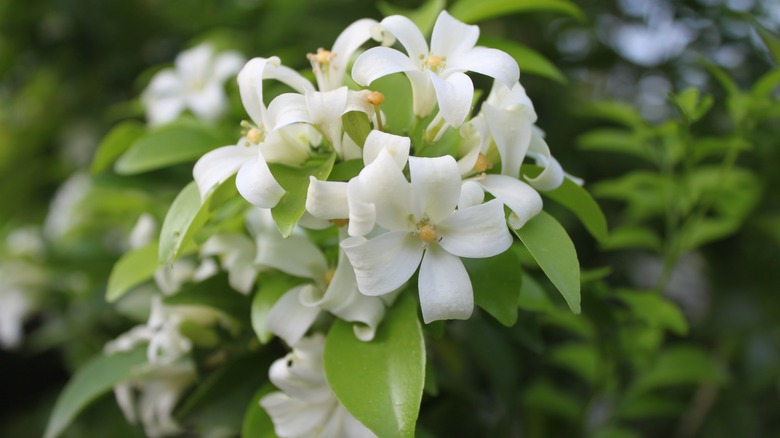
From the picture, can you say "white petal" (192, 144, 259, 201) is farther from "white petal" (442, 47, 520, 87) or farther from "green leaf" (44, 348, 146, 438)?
"green leaf" (44, 348, 146, 438)

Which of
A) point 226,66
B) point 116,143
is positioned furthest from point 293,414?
point 226,66

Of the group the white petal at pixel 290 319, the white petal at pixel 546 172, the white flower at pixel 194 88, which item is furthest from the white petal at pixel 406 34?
the white flower at pixel 194 88

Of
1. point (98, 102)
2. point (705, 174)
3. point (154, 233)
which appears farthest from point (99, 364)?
point (98, 102)

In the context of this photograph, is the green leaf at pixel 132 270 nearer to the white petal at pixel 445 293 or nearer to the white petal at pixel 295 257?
the white petal at pixel 295 257

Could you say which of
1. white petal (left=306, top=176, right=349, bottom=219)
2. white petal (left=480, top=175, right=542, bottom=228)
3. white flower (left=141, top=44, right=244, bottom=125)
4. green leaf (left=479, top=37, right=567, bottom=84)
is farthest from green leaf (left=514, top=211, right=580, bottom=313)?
white flower (left=141, top=44, right=244, bottom=125)

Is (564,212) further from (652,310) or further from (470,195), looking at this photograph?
(470,195)

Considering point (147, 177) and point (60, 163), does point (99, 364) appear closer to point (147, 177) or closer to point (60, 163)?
point (147, 177)
